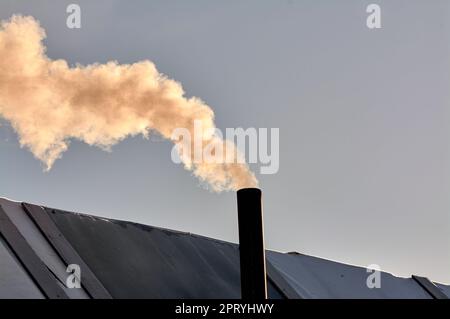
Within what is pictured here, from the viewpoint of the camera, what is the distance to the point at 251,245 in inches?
371

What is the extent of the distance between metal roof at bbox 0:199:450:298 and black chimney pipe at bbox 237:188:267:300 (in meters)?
1.25

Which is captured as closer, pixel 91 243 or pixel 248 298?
pixel 248 298

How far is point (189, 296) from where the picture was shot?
407 inches

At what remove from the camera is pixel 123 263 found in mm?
10086

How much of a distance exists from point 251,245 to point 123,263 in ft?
5.54

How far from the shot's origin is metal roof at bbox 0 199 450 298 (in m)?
8.79

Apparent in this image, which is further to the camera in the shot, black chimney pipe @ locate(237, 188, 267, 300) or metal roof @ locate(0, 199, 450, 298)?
black chimney pipe @ locate(237, 188, 267, 300)

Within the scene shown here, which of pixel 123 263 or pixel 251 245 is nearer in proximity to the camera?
pixel 251 245

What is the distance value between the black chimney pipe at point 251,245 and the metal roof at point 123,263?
1.25 meters
